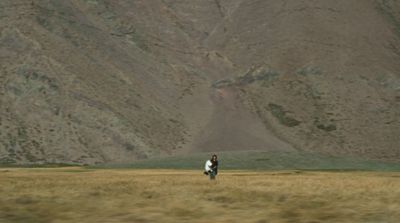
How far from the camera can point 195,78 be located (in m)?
157

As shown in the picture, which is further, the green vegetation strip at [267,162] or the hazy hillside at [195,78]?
the hazy hillside at [195,78]

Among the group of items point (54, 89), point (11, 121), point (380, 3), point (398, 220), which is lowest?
point (398, 220)

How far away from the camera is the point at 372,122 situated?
141875 millimetres

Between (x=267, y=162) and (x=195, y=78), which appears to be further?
(x=195, y=78)

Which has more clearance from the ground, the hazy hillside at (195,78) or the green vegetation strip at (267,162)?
the hazy hillside at (195,78)

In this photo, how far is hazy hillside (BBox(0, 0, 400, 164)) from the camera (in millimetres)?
121750

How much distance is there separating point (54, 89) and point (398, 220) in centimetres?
11534

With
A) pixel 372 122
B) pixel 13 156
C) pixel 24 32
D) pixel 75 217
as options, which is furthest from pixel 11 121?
pixel 75 217

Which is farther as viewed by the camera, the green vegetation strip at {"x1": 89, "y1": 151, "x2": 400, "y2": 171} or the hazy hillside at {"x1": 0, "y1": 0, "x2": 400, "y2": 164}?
the hazy hillside at {"x1": 0, "y1": 0, "x2": 400, "y2": 164}

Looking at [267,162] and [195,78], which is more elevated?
[195,78]

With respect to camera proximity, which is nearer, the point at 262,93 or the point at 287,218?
the point at 287,218

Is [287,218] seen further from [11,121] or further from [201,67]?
[201,67]

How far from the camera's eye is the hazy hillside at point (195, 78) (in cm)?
12175

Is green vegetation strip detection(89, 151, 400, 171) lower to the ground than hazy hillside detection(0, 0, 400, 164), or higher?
lower
